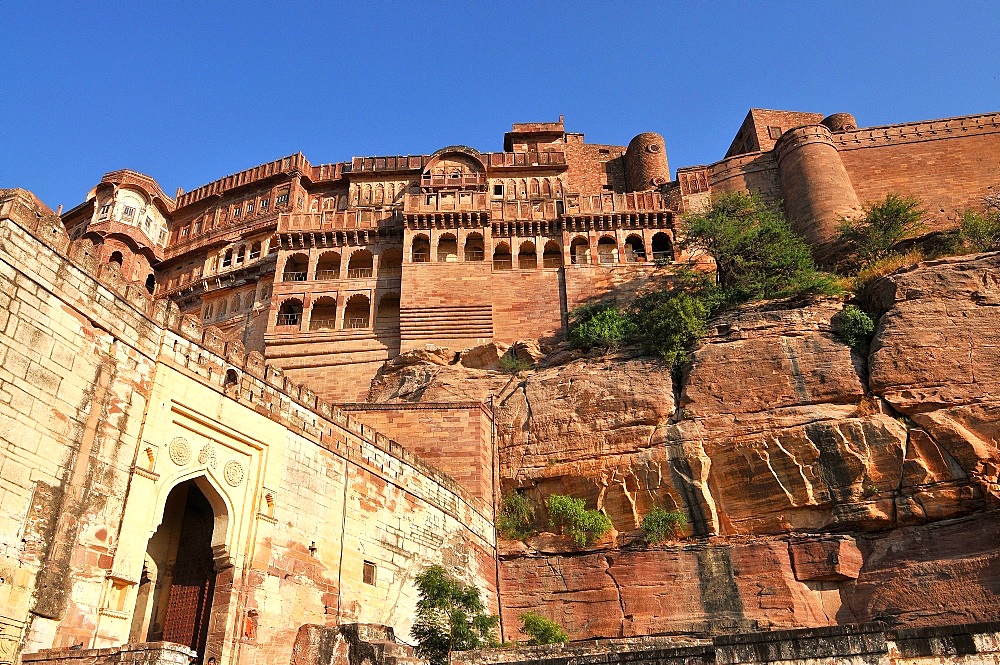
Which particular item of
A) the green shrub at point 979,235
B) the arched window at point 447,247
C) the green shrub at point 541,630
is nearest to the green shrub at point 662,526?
the green shrub at point 541,630

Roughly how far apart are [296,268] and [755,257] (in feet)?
61.1

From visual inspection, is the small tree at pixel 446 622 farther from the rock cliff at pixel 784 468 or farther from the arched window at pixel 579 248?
the arched window at pixel 579 248

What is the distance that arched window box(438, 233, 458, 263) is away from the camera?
32.7m

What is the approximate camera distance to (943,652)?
7742 millimetres

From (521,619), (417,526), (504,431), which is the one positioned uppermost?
(504,431)

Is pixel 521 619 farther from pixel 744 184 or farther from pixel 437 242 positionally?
pixel 744 184

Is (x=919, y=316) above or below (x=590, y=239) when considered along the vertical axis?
below

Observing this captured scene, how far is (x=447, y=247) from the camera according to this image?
108 feet

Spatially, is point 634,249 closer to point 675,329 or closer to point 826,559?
point 675,329

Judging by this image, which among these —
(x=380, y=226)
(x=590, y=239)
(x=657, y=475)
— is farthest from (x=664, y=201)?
(x=657, y=475)

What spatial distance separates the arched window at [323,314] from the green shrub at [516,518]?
14.4m

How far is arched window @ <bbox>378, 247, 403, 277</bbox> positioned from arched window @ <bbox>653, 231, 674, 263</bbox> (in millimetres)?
10399

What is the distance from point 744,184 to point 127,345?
29.6 metres

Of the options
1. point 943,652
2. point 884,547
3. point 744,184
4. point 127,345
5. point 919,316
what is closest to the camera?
point 943,652
